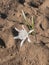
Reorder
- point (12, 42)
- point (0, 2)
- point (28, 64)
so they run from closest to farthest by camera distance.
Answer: point (28, 64)
point (12, 42)
point (0, 2)

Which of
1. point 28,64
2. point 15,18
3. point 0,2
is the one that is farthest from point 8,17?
point 28,64

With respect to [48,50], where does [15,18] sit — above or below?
above

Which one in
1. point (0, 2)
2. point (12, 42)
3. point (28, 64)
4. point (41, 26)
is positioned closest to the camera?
point (28, 64)

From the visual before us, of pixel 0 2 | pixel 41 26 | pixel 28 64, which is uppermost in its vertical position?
pixel 0 2

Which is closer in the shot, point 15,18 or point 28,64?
point 28,64

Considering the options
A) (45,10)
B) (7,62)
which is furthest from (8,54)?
(45,10)

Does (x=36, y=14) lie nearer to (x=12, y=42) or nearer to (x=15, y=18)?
(x=15, y=18)
